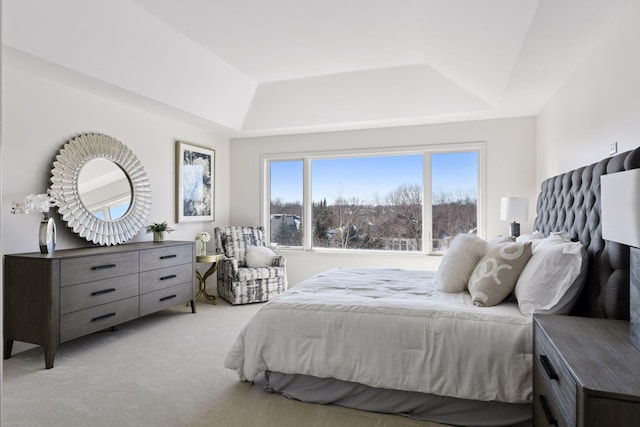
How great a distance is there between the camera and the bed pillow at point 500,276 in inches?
94.3

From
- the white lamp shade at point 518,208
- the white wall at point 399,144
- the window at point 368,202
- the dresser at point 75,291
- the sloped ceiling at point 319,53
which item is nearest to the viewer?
the sloped ceiling at point 319,53

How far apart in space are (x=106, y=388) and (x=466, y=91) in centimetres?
420

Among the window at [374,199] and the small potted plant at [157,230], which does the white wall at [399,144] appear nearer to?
the window at [374,199]

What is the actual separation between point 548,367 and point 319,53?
330 cm

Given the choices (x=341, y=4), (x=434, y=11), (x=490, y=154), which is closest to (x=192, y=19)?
(x=341, y=4)

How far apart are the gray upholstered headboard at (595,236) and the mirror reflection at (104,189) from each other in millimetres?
3954

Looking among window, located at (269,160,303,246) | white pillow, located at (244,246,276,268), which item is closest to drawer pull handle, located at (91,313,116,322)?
white pillow, located at (244,246,276,268)

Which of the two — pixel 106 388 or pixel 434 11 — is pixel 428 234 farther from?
pixel 106 388

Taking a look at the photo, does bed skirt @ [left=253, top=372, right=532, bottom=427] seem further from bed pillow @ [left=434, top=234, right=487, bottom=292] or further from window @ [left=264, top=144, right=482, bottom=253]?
window @ [left=264, top=144, right=482, bottom=253]

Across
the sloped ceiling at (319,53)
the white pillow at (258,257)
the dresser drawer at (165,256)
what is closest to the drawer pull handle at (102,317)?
the dresser drawer at (165,256)

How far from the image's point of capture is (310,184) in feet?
19.1

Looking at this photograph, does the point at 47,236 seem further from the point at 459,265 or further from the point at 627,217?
the point at 627,217

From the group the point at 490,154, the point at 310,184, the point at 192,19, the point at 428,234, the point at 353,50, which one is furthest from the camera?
the point at 310,184

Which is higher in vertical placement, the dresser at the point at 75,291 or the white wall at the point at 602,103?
the white wall at the point at 602,103
